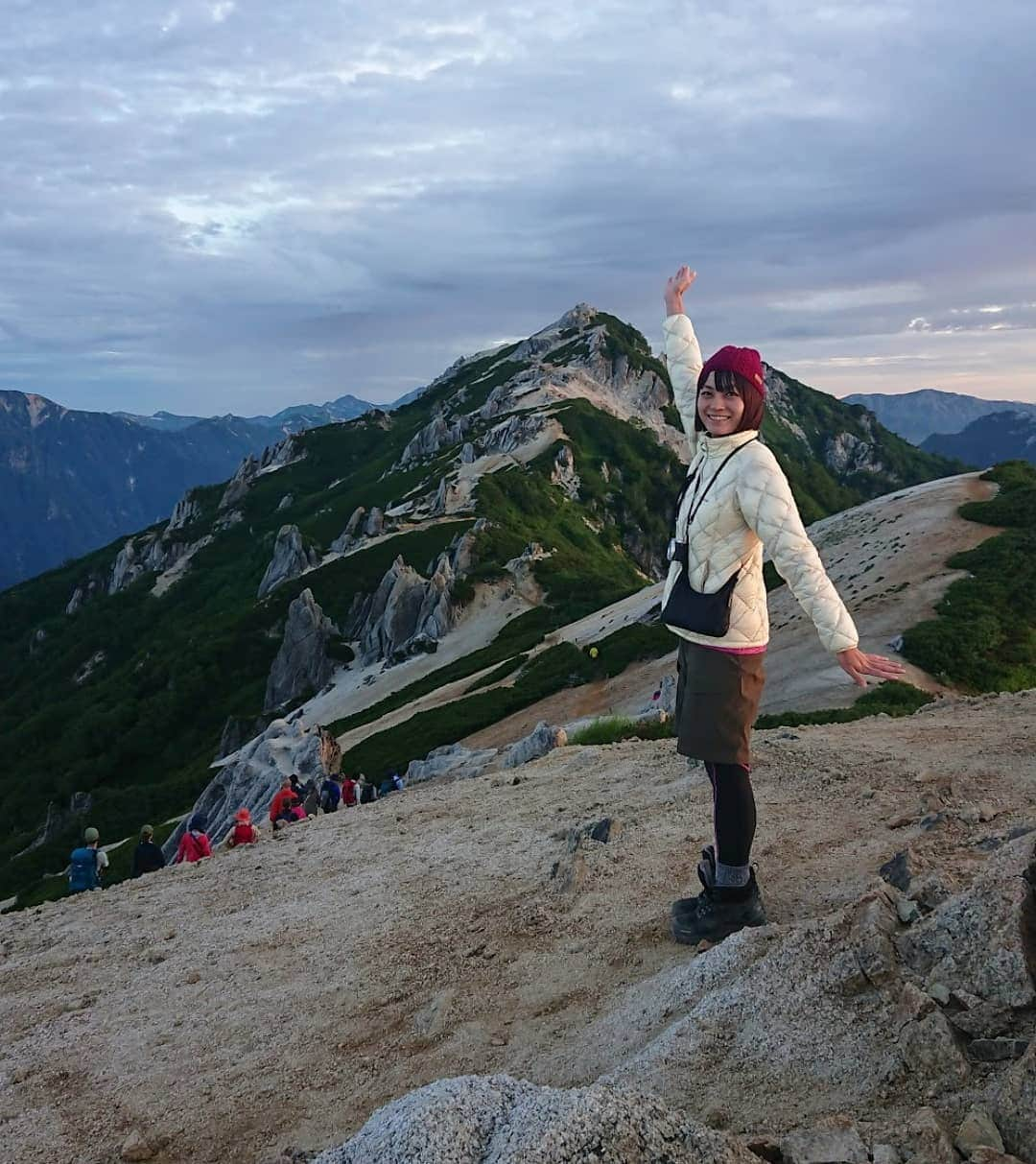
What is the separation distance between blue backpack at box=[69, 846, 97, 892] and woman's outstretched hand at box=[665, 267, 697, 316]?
44.0 feet

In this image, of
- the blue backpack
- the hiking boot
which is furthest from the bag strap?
the blue backpack

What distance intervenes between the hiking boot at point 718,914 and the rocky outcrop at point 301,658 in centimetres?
6902

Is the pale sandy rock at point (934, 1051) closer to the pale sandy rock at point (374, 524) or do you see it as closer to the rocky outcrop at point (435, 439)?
the pale sandy rock at point (374, 524)

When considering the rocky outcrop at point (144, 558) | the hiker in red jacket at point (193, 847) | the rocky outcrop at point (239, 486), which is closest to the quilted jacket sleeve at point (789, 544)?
the hiker in red jacket at point (193, 847)

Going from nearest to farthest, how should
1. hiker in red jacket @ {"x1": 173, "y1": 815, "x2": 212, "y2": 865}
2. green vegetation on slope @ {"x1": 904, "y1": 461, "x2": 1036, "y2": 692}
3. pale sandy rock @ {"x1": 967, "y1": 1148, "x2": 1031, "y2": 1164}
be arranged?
pale sandy rock @ {"x1": 967, "y1": 1148, "x2": 1031, "y2": 1164}
hiker in red jacket @ {"x1": 173, "y1": 815, "x2": 212, "y2": 865}
green vegetation on slope @ {"x1": 904, "y1": 461, "x2": 1036, "y2": 692}

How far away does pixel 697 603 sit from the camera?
6.27 m

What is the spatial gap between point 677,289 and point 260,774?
35.7 meters

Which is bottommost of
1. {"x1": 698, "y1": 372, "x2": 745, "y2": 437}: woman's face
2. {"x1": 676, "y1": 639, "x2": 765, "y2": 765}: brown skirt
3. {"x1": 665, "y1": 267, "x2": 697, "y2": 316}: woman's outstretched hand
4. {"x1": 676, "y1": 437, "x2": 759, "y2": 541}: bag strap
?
{"x1": 676, "y1": 639, "x2": 765, "y2": 765}: brown skirt

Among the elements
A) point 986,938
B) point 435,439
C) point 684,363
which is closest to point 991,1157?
point 986,938

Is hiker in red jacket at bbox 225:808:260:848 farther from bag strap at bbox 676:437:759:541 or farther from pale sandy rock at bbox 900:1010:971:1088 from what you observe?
pale sandy rock at bbox 900:1010:971:1088

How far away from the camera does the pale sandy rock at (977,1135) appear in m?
3.40

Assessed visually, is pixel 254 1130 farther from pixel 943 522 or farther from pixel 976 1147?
pixel 943 522

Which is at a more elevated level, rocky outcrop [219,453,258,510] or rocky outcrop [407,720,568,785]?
rocky outcrop [219,453,258,510]

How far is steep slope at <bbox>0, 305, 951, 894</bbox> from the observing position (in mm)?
68688
